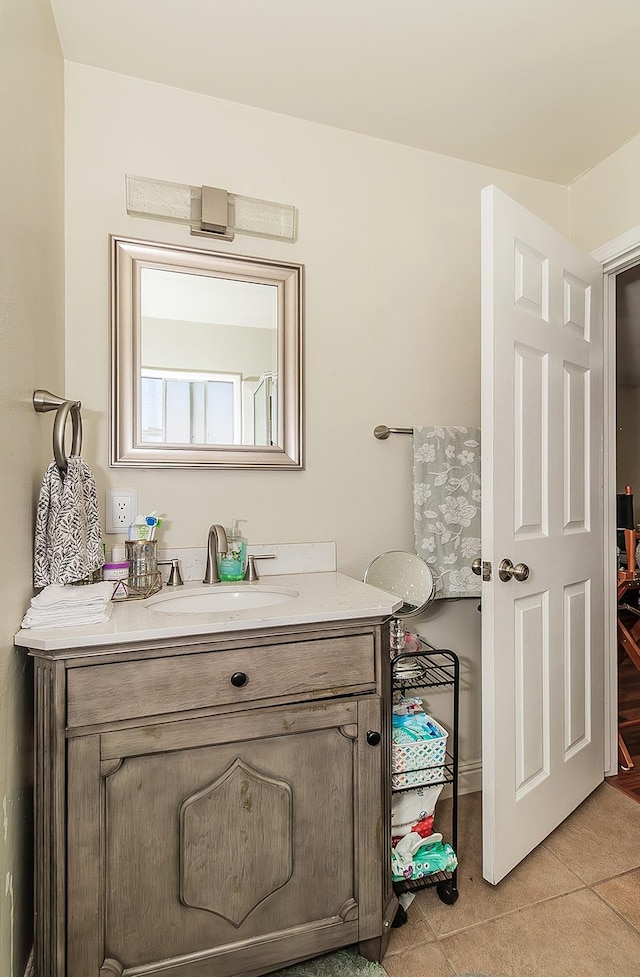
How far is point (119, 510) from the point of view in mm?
1682

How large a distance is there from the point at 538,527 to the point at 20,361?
1508mm

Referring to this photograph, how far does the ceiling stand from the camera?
1.49m

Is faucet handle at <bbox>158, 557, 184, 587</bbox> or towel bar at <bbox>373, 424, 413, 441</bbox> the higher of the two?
towel bar at <bbox>373, 424, 413, 441</bbox>

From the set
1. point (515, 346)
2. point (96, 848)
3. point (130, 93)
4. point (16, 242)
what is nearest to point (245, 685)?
point (96, 848)

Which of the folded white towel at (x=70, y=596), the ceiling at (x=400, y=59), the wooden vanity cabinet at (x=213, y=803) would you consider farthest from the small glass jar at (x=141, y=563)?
the ceiling at (x=400, y=59)

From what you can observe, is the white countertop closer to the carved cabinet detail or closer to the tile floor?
the carved cabinet detail

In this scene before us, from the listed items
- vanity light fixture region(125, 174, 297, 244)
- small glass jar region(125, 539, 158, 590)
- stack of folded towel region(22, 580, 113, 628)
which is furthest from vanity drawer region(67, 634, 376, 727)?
vanity light fixture region(125, 174, 297, 244)

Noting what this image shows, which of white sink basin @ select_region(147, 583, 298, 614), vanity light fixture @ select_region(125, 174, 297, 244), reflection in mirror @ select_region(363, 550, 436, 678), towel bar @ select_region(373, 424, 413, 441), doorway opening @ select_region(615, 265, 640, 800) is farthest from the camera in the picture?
doorway opening @ select_region(615, 265, 640, 800)

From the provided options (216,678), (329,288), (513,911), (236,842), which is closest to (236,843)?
(236,842)

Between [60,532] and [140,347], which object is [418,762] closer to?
[60,532]

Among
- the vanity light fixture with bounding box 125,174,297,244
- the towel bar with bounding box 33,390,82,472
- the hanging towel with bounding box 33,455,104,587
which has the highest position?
the vanity light fixture with bounding box 125,174,297,244

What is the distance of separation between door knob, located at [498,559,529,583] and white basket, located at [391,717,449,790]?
498mm

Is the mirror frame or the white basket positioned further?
the mirror frame

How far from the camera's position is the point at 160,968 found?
120 cm
